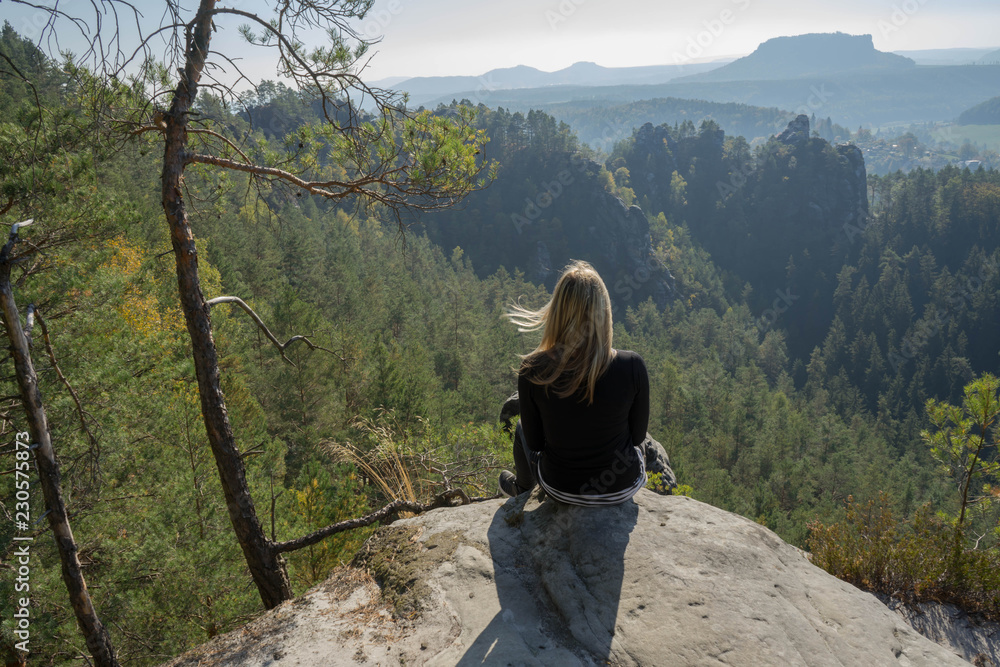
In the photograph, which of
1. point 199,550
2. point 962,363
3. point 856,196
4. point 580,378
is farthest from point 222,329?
point 856,196

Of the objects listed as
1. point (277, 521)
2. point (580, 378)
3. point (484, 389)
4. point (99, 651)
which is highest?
point (580, 378)

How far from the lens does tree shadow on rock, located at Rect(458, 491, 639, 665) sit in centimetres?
232

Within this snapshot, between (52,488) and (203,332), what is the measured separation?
4.72 ft

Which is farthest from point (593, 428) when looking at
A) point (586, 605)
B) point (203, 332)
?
point (203, 332)

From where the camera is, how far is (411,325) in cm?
3503


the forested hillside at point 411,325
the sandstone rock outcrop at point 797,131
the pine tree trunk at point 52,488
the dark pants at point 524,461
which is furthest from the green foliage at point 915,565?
the sandstone rock outcrop at point 797,131

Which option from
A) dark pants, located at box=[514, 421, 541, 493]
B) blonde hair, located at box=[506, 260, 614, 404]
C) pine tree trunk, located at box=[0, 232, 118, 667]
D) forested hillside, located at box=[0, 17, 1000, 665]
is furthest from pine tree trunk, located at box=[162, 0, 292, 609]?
blonde hair, located at box=[506, 260, 614, 404]

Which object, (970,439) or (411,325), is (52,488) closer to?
(970,439)

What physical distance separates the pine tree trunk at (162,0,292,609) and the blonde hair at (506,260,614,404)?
207 cm

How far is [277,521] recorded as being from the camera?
8086 mm

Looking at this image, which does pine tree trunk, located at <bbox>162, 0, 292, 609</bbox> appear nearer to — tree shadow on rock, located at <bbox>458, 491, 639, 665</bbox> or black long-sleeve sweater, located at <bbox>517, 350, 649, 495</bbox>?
tree shadow on rock, located at <bbox>458, 491, 639, 665</bbox>

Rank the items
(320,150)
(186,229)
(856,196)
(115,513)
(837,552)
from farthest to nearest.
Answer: (856,196) → (115,513) → (837,552) → (320,150) → (186,229)

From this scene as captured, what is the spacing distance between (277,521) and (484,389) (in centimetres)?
1792

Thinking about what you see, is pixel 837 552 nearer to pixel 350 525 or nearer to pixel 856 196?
pixel 350 525
